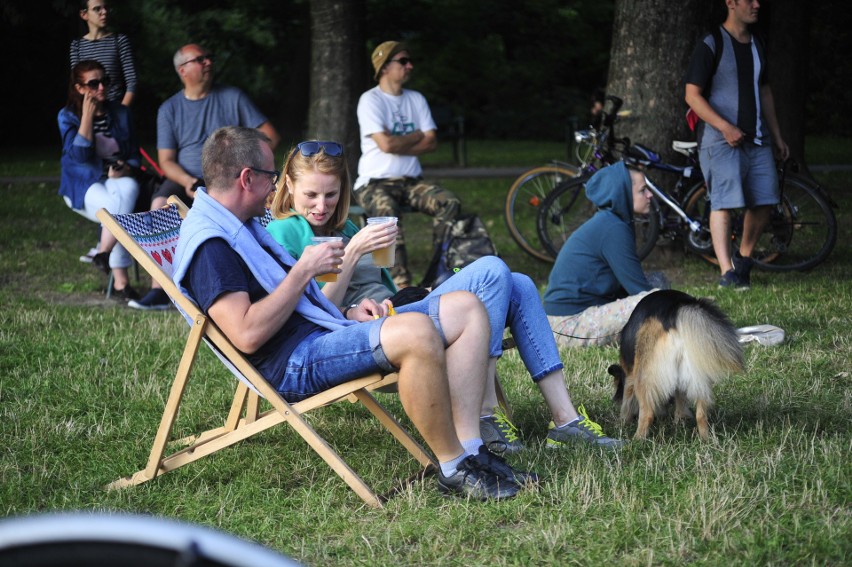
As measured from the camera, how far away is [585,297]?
6289 mm

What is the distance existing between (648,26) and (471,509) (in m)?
6.66

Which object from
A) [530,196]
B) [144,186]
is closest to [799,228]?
[530,196]

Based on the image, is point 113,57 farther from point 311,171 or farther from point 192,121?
point 311,171

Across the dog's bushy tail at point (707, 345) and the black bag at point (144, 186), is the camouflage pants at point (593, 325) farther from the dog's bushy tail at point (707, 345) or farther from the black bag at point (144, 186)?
the black bag at point (144, 186)

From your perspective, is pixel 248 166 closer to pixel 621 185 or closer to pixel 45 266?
pixel 621 185

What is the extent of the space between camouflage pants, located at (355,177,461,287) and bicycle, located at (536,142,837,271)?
186cm

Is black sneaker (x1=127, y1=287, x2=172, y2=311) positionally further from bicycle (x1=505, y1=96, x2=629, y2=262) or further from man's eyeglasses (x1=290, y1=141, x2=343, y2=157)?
man's eyeglasses (x1=290, y1=141, x2=343, y2=157)

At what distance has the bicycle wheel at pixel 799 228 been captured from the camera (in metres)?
8.82

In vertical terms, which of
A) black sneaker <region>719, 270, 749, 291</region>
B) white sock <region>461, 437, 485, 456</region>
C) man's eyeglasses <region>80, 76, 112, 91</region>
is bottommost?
A: black sneaker <region>719, 270, 749, 291</region>

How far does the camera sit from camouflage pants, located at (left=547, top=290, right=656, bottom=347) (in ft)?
19.9

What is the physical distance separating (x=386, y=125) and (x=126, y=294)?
2475mm

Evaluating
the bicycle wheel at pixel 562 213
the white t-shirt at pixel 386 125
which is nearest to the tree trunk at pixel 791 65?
the bicycle wheel at pixel 562 213

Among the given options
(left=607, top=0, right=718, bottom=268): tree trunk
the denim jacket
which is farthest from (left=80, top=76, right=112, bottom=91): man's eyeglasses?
(left=607, top=0, right=718, bottom=268): tree trunk

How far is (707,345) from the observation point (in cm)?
425
